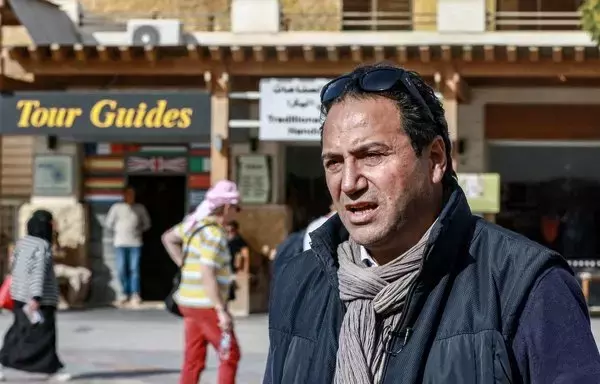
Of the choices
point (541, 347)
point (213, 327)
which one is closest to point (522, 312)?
point (541, 347)

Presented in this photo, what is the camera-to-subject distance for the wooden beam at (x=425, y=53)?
16645 mm

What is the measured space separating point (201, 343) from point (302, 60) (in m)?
9.29

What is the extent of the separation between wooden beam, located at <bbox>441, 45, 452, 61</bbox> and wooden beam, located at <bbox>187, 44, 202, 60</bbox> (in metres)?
3.30

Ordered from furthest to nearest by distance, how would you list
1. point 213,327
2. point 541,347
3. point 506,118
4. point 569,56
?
point 506,118 < point 569,56 < point 213,327 < point 541,347

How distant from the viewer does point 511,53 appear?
55.1 feet

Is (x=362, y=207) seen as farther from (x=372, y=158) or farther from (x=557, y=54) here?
(x=557, y=54)

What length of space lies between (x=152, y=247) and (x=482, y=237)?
17288mm

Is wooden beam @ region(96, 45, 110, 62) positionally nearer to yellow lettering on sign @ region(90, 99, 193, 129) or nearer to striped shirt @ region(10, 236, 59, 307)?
yellow lettering on sign @ region(90, 99, 193, 129)

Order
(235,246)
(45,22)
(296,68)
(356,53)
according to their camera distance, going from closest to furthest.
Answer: (356,53)
(296,68)
(235,246)
(45,22)

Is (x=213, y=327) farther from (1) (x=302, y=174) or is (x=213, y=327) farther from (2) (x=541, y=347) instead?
(1) (x=302, y=174)

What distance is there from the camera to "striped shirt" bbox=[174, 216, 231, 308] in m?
8.36

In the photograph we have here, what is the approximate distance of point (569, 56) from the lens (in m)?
16.9

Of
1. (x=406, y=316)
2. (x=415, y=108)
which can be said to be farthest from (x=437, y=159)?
(x=406, y=316)

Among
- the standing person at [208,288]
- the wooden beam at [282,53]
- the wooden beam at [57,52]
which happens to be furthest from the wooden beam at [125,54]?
the standing person at [208,288]
